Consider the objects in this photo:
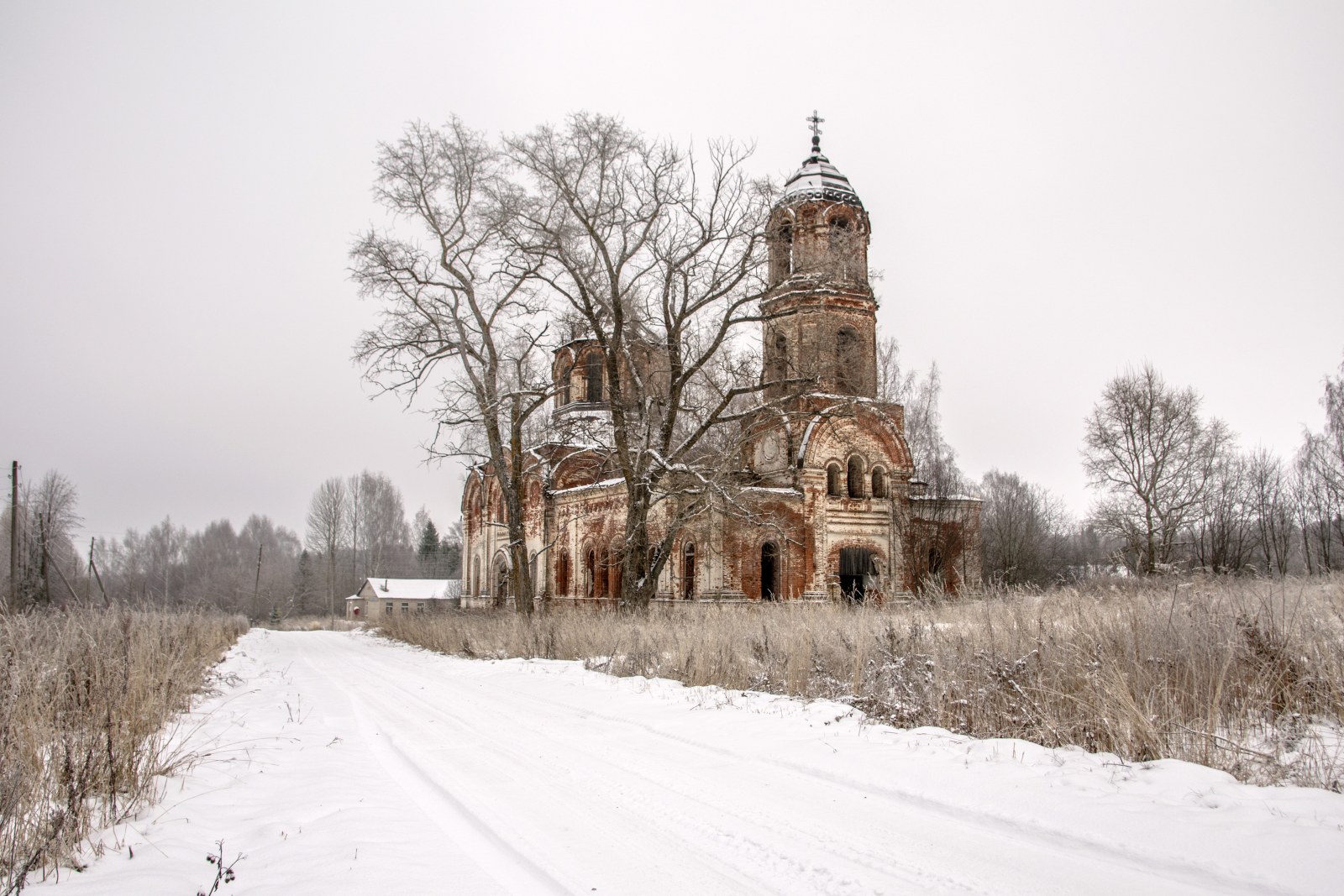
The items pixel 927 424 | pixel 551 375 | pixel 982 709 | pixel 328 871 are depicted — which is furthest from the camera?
pixel 927 424

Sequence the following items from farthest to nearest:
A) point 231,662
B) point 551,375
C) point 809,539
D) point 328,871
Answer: point 809,539 → point 551,375 → point 231,662 → point 328,871

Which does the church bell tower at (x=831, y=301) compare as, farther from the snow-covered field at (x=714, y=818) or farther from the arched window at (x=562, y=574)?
the snow-covered field at (x=714, y=818)

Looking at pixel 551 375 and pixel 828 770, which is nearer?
pixel 828 770

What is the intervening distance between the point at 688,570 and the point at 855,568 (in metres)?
5.97

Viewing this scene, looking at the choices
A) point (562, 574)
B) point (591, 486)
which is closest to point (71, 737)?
point (591, 486)

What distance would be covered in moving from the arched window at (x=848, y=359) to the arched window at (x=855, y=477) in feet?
8.78

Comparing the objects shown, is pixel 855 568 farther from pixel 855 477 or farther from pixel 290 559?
pixel 290 559

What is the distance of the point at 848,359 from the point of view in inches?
1123

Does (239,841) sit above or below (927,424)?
below

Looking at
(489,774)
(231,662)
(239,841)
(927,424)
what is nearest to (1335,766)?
(489,774)

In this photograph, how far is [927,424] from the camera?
37.3 meters

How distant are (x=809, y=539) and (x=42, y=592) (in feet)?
93.8

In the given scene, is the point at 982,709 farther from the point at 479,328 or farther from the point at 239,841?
the point at 479,328

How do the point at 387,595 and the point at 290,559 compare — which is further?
the point at 290,559
